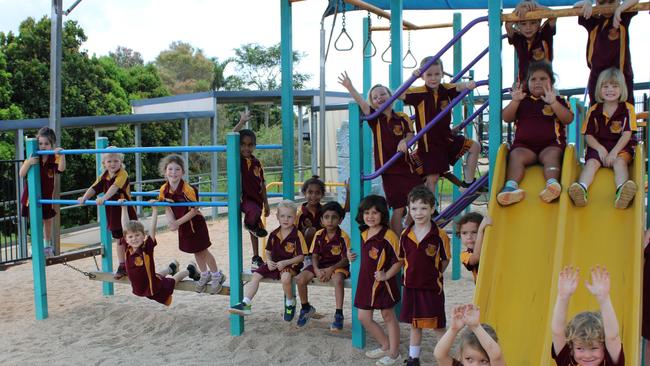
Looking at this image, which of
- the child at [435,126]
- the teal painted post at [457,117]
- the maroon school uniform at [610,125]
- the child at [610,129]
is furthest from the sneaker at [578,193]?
the teal painted post at [457,117]

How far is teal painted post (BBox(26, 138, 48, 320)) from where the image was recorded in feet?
21.9

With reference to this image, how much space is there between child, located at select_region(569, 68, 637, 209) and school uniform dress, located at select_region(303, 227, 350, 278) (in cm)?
188

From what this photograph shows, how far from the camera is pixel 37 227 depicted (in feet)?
22.1

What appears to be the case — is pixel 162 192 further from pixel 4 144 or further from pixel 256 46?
A: pixel 256 46

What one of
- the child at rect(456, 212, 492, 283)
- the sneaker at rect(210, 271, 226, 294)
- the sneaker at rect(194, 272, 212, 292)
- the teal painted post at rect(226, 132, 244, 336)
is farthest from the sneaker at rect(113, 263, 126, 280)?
the child at rect(456, 212, 492, 283)

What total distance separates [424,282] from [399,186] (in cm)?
105

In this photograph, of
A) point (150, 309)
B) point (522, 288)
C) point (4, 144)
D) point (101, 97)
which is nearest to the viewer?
point (522, 288)

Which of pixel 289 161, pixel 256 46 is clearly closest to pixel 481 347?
pixel 289 161

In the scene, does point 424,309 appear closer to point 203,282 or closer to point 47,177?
point 203,282

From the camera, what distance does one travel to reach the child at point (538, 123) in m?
4.86

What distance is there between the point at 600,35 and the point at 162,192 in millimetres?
3654

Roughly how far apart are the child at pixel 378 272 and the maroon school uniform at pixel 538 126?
1.07m

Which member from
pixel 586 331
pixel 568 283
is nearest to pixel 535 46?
pixel 568 283

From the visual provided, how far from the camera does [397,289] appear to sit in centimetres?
506
